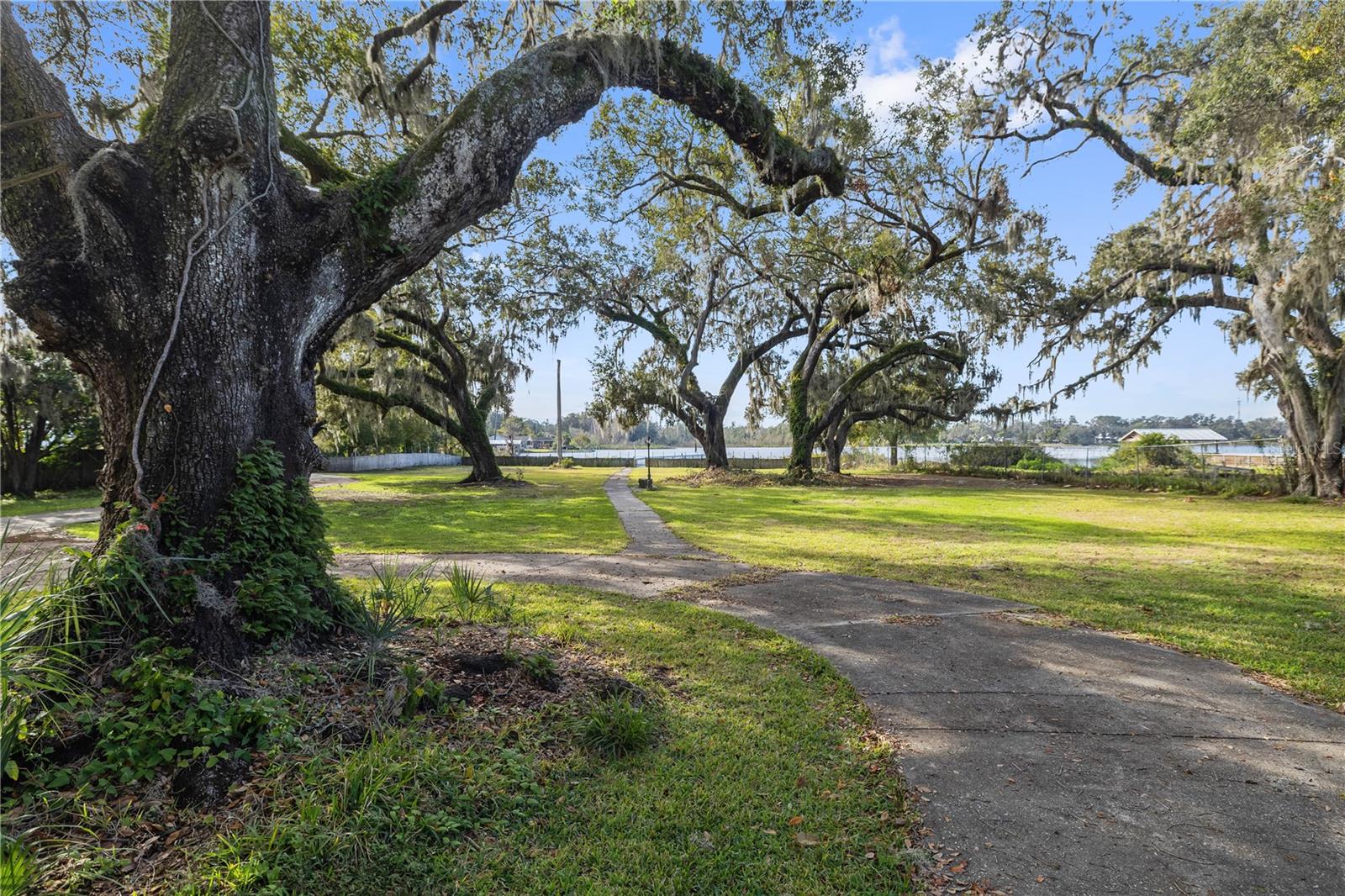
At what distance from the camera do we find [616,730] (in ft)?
9.76

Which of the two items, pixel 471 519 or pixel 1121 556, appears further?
pixel 471 519

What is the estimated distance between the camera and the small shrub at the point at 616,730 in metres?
2.93

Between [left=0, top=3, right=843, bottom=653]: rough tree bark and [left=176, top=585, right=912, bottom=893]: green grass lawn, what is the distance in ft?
5.19

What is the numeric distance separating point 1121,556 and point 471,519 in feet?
37.1

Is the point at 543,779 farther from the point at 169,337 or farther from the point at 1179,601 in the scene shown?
the point at 1179,601

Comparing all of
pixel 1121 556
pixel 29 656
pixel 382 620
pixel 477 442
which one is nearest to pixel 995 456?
pixel 1121 556

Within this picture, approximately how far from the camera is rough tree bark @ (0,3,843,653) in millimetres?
3039

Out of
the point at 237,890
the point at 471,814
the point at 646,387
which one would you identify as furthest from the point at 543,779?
the point at 646,387

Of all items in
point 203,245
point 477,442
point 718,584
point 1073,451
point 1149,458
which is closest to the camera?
point 203,245

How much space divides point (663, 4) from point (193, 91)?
12.8 ft

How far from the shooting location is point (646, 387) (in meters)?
26.4

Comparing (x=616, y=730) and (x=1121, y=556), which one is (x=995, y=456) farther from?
(x=616, y=730)

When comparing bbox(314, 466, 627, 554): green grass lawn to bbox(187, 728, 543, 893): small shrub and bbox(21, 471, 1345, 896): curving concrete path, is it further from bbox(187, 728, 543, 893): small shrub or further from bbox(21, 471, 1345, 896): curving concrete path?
bbox(187, 728, 543, 893): small shrub

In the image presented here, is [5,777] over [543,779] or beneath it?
over
